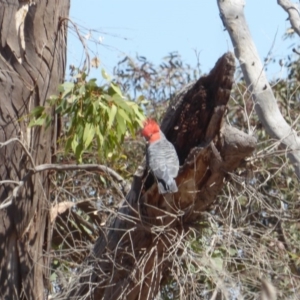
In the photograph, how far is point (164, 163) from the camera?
5.23m

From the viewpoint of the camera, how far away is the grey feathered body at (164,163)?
5199 mm

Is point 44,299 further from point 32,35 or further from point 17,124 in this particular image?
point 32,35

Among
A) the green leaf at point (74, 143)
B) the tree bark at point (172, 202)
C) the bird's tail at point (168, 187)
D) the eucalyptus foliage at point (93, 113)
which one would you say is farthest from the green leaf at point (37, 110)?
the bird's tail at point (168, 187)

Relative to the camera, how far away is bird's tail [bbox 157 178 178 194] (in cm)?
519

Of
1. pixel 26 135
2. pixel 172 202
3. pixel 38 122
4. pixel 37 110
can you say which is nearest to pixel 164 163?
pixel 172 202

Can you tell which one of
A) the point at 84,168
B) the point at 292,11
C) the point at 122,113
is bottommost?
the point at 84,168

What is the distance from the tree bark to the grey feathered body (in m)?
0.08

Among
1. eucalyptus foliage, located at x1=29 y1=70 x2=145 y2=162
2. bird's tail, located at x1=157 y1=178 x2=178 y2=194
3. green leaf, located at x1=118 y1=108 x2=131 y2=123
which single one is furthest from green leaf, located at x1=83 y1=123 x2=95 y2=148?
bird's tail, located at x1=157 y1=178 x2=178 y2=194

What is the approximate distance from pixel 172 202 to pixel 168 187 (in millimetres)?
254

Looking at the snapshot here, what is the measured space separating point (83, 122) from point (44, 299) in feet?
4.49

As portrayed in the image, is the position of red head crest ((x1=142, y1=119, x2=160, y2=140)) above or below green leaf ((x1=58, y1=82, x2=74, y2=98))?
below

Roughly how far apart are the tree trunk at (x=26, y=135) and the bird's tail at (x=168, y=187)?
4.10 ft

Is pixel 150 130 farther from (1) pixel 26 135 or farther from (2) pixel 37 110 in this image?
(1) pixel 26 135

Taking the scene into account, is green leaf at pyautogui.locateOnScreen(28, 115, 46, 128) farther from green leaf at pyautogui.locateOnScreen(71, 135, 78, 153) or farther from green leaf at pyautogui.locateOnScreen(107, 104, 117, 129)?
green leaf at pyautogui.locateOnScreen(107, 104, 117, 129)
